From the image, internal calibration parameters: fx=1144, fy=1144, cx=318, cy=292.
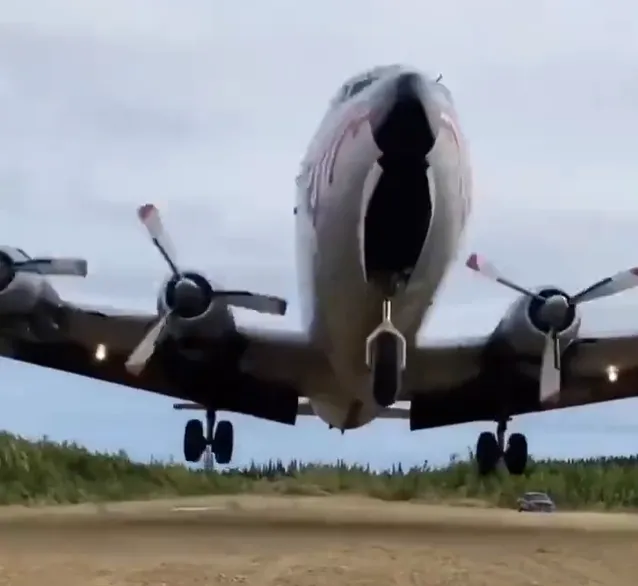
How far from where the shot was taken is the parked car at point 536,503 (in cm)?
1598

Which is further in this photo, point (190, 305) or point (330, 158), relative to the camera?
point (190, 305)

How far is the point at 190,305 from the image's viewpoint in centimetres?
1414

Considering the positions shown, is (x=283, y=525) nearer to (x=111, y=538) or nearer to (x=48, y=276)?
(x=111, y=538)

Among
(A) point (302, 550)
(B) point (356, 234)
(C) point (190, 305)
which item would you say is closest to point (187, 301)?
Answer: (C) point (190, 305)

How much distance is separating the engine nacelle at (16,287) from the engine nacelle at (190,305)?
5.46 feet

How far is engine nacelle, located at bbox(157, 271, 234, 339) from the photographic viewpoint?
14.1 m


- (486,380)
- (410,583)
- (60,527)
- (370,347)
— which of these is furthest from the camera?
(486,380)

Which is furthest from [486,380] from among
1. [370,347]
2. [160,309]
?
[160,309]

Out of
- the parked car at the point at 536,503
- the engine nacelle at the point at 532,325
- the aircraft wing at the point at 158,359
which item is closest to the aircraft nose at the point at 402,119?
the engine nacelle at the point at 532,325

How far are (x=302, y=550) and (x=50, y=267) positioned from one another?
588 centimetres

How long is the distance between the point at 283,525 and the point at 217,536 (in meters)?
1.29

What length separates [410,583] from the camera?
9.02 m

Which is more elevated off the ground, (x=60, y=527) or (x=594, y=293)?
(x=594, y=293)

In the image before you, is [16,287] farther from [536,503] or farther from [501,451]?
[501,451]
